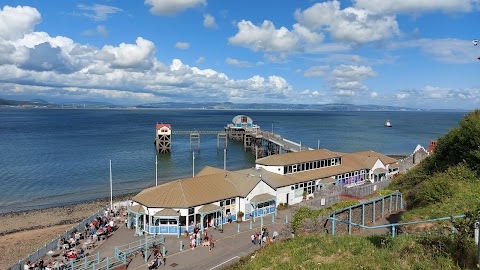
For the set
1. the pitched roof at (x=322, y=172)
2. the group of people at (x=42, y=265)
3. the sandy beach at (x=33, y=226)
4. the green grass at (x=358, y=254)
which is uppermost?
the green grass at (x=358, y=254)

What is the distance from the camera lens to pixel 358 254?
Result: 11.0 m

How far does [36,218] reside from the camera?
3409cm

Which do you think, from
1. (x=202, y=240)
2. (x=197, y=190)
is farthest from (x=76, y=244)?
(x=197, y=190)

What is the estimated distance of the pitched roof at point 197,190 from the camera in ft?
84.8

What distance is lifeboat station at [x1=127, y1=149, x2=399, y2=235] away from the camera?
2558cm

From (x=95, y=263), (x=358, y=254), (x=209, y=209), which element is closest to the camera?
(x=358, y=254)

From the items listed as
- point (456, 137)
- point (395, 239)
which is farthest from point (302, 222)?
point (456, 137)

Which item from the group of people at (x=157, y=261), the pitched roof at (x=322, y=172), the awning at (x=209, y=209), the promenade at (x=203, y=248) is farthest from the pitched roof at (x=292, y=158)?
the group of people at (x=157, y=261)

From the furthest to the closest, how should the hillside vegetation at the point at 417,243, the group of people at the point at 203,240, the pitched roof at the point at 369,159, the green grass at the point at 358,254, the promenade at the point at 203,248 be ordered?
the pitched roof at the point at 369,159, the group of people at the point at 203,240, the promenade at the point at 203,248, the green grass at the point at 358,254, the hillside vegetation at the point at 417,243

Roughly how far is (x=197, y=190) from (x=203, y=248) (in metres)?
5.67

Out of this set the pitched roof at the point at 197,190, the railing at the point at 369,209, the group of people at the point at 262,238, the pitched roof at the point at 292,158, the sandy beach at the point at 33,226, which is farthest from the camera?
the pitched roof at the point at 292,158

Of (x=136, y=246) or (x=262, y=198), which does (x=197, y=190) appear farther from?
(x=136, y=246)

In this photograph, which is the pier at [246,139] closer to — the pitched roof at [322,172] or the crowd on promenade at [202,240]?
the pitched roof at [322,172]

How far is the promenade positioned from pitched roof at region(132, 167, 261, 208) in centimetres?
233
